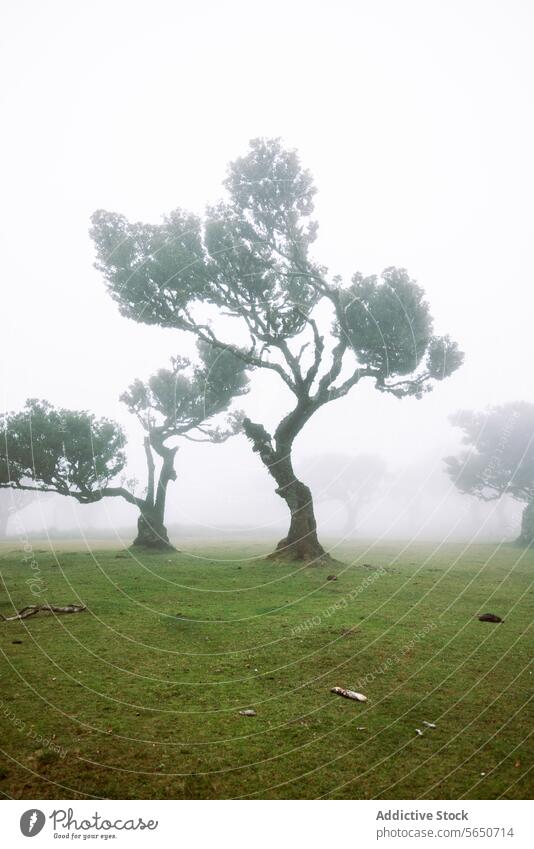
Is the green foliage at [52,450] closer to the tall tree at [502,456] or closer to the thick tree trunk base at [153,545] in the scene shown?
the thick tree trunk base at [153,545]

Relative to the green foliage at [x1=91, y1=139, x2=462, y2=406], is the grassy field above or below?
below

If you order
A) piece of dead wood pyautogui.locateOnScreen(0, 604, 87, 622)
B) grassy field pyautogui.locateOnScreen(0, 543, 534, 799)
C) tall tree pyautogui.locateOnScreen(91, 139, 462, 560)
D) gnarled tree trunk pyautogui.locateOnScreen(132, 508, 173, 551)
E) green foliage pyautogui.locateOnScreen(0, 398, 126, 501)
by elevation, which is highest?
tall tree pyautogui.locateOnScreen(91, 139, 462, 560)

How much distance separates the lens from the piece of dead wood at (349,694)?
571cm

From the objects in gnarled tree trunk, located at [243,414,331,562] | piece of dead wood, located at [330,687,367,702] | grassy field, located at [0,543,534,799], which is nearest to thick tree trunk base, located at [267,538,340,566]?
gnarled tree trunk, located at [243,414,331,562]

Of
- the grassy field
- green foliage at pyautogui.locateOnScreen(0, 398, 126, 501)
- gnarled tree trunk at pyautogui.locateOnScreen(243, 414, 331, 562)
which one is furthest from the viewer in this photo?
green foliage at pyautogui.locateOnScreen(0, 398, 126, 501)

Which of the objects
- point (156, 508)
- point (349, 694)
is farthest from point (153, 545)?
point (349, 694)

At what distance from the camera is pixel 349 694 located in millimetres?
5832

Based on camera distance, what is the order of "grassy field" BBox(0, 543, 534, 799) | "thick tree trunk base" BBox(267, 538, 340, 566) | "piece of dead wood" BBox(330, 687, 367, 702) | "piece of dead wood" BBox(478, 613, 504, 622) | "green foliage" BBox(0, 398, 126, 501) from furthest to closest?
"green foliage" BBox(0, 398, 126, 501) → "thick tree trunk base" BBox(267, 538, 340, 566) → "piece of dead wood" BBox(478, 613, 504, 622) → "piece of dead wood" BBox(330, 687, 367, 702) → "grassy field" BBox(0, 543, 534, 799)

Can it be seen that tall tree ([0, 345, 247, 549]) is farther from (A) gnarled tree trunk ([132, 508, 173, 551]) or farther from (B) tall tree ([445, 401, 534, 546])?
(B) tall tree ([445, 401, 534, 546])

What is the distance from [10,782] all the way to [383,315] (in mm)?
20773

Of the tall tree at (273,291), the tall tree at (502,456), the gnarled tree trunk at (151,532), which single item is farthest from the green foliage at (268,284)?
the tall tree at (502,456)

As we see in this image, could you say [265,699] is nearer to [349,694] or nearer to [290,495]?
[349,694]

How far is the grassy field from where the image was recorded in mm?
4039

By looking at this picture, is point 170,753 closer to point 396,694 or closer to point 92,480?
point 396,694
